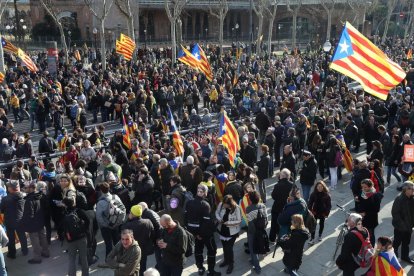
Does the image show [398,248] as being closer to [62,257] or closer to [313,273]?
[313,273]

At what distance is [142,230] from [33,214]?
7.71 ft

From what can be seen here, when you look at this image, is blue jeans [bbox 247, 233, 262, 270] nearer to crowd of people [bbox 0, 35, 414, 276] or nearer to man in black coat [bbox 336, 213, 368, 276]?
crowd of people [bbox 0, 35, 414, 276]

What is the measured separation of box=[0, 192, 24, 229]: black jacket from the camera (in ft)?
25.9

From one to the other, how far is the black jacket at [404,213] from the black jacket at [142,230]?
13.9ft

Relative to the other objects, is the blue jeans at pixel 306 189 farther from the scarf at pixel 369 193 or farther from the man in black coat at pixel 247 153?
the scarf at pixel 369 193

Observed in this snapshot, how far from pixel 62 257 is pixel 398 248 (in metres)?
6.35

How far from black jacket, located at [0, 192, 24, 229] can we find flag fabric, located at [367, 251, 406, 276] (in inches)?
230

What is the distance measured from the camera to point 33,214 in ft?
26.3

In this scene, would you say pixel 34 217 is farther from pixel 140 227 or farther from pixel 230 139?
pixel 230 139

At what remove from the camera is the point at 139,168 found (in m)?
9.64

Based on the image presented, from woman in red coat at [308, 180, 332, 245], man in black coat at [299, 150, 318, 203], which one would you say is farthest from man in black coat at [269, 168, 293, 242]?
man in black coat at [299, 150, 318, 203]

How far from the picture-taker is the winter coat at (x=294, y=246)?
6.89 metres

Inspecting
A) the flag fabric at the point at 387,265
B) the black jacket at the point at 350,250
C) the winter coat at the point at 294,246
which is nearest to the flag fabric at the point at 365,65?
the black jacket at the point at 350,250

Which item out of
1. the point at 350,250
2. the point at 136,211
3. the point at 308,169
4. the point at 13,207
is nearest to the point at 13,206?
the point at 13,207
